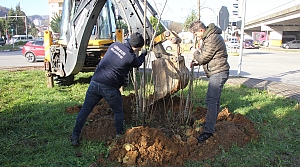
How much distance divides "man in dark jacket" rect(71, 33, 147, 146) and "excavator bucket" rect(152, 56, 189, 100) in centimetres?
49

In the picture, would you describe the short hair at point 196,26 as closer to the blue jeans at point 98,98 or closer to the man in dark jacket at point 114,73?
the man in dark jacket at point 114,73

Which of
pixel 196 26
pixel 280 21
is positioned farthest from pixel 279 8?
pixel 196 26

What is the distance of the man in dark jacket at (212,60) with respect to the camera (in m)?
3.91

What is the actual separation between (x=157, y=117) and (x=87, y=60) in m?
4.01

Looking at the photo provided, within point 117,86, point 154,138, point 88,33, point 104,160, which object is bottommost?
point 104,160

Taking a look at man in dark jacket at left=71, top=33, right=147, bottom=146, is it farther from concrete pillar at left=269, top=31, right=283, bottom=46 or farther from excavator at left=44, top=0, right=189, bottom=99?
concrete pillar at left=269, top=31, right=283, bottom=46

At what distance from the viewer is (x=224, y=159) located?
12.0ft

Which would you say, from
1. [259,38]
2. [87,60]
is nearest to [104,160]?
[87,60]

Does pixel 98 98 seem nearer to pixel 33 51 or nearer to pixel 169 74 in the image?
pixel 169 74

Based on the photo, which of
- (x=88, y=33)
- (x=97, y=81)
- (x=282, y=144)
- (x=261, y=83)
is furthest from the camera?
(x=261, y=83)

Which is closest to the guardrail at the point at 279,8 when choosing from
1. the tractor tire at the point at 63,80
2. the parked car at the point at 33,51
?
the parked car at the point at 33,51

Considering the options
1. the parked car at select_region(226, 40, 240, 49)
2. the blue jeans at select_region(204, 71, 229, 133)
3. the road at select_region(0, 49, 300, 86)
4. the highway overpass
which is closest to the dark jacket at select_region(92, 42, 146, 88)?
the blue jeans at select_region(204, 71, 229, 133)

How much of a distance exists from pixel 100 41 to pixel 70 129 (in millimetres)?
3528

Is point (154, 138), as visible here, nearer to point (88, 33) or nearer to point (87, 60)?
point (88, 33)
